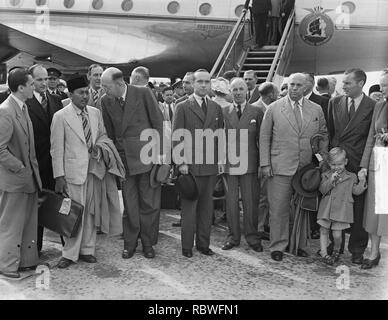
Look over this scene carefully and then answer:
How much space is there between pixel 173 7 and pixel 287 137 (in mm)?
7928

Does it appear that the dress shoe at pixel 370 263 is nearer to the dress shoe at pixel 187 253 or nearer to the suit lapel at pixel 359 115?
the suit lapel at pixel 359 115

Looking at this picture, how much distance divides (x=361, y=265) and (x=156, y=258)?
6.81 feet

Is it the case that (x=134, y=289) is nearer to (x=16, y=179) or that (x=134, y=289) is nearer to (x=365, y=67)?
(x=16, y=179)

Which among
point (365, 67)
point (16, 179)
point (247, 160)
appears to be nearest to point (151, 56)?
point (365, 67)

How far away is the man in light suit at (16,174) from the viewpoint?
370 centimetres

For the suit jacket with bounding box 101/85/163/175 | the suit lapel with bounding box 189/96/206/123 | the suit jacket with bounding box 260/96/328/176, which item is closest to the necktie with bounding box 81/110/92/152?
the suit jacket with bounding box 101/85/163/175

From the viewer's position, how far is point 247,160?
4660 mm

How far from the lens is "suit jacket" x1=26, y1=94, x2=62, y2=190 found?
14.0ft

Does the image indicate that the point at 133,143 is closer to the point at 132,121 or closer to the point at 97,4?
the point at 132,121

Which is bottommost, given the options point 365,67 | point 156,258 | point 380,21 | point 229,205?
point 156,258

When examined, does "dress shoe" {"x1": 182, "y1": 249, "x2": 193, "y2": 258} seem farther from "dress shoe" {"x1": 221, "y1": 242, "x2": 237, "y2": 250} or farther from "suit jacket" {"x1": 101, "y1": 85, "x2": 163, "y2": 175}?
"suit jacket" {"x1": 101, "y1": 85, "x2": 163, "y2": 175}

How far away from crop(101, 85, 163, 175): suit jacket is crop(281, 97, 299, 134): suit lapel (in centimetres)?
130

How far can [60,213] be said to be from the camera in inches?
159

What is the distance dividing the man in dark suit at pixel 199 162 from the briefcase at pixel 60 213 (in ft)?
3.60
